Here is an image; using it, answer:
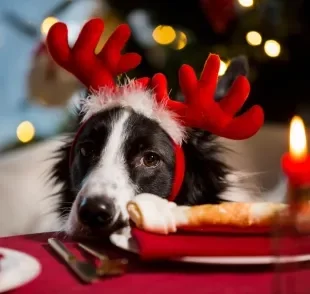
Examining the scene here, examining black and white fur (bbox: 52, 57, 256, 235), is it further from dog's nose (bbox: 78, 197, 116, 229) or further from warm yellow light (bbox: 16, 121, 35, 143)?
warm yellow light (bbox: 16, 121, 35, 143)

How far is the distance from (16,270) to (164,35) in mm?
1781

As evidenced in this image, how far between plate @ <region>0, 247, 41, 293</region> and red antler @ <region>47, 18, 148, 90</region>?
1.80 ft

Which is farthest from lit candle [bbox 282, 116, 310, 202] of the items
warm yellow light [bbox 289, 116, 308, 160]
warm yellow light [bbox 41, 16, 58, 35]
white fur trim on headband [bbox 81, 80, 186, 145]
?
warm yellow light [bbox 41, 16, 58, 35]

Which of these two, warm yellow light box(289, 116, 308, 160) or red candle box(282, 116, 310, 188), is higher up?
warm yellow light box(289, 116, 308, 160)

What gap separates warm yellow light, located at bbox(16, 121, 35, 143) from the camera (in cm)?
267

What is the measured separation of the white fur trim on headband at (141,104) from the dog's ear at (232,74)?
0.26 metres

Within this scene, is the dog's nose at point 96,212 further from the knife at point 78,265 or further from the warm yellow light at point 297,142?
the warm yellow light at point 297,142

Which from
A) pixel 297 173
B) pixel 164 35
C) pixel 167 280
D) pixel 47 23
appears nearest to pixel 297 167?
pixel 297 173

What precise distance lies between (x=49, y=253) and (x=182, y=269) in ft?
0.74

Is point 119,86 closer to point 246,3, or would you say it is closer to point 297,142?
point 297,142

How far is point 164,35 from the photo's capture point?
92.6 inches

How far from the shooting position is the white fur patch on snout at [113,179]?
1040 millimetres

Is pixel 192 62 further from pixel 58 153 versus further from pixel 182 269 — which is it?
pixel 182 269

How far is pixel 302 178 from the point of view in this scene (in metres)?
0.58
